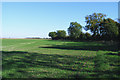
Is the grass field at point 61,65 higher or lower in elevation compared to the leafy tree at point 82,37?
lower

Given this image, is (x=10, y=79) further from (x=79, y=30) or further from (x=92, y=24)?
(x=79, y=30)

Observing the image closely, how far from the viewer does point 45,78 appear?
5.54 meters

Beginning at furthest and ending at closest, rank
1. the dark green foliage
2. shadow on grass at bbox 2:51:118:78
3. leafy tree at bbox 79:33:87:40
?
leafy tree at bbox 79:33:87:40, the dark green foliage, shadow on grass at bbox 2:51:118:78

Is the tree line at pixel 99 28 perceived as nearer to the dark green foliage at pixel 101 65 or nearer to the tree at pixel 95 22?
the tree at pixel 95 22

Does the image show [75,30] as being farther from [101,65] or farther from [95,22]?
[101,65]

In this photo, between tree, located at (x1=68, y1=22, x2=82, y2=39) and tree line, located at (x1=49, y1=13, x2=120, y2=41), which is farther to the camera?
tree, located at (x1=68, y1=22, x2=82, y2=39)

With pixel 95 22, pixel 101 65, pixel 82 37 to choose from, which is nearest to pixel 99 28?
pixel 95 22

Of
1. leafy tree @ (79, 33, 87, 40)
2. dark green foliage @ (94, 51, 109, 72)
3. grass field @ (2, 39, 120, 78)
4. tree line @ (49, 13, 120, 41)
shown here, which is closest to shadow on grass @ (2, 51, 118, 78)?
grass field @ (2, 39, 120, 78)

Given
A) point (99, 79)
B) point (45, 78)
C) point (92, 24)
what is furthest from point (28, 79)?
point (92, 24)

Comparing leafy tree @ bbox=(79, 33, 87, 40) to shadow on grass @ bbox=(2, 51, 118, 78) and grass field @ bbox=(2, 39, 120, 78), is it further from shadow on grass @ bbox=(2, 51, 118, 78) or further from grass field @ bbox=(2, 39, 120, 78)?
shadow on grass @ bbox=(2, 51, 118, 78)

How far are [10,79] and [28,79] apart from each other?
91cm

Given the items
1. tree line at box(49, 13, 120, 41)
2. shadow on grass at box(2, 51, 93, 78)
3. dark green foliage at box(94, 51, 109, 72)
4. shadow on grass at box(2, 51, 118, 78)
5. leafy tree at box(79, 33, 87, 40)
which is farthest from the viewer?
leafy tree at box(79, 33, 87, 40)

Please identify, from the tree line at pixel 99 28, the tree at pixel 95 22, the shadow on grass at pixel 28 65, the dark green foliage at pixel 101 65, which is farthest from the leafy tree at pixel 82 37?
the shadow on grass at pixel 28 65

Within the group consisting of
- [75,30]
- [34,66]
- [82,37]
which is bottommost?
[34,66]
